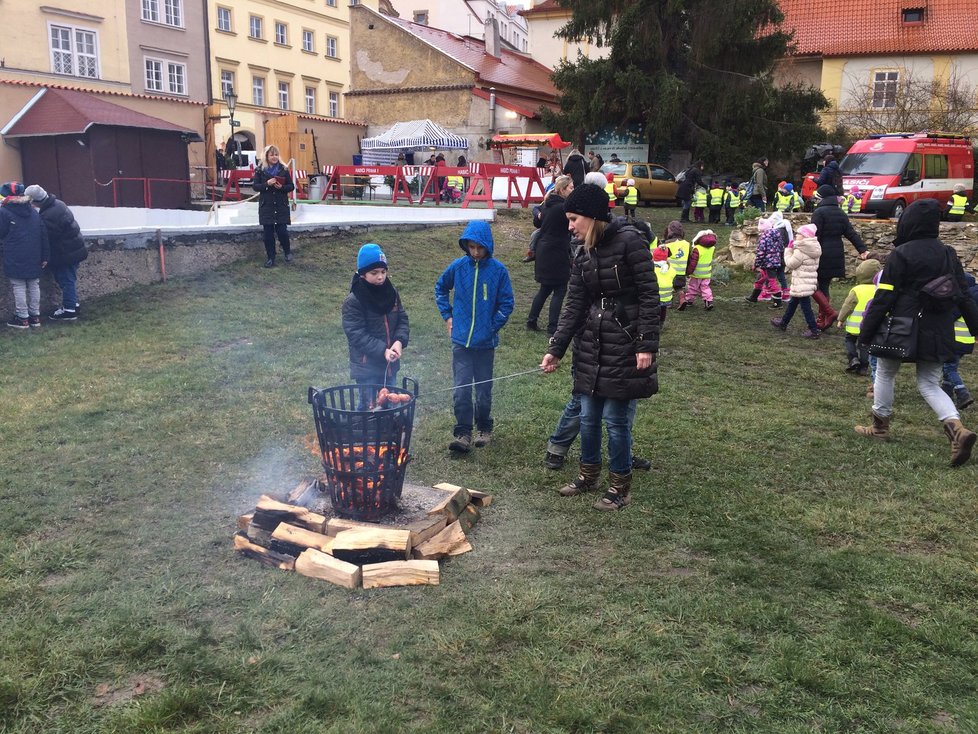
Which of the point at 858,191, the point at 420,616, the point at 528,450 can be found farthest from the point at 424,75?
the point at 420,616

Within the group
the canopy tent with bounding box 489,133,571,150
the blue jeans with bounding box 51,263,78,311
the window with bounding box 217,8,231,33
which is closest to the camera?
the blue jeans with bounding box 51,263,78,311

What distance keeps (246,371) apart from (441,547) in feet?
13.9

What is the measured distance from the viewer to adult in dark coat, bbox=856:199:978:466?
17.1 ft

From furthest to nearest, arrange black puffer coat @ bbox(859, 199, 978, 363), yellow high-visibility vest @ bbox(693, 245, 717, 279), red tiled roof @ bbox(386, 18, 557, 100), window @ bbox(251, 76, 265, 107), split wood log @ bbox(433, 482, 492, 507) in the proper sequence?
1. window @ bbox(251, 76, 265, 107)
2. red tiled roof @ bbox(386, 18, 557, 100)
3. yellow high-visibility vest @ bbox(693, 245, 717, 279)
4. black puffer coat @ bbox(859, 199, 978, 363)
5. split wood log @ bbox(433, 482, 492, 507)

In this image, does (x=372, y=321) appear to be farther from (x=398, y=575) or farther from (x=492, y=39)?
(x=492, y=39)

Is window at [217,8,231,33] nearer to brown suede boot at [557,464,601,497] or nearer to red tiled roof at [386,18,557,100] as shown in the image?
red tiled roof at [386,18,557,100]

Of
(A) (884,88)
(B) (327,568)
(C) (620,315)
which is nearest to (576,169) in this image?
(C) (620,315)

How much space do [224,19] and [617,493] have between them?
42.2m

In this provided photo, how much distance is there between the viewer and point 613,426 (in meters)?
4.57

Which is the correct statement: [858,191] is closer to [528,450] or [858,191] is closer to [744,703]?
[528,450]

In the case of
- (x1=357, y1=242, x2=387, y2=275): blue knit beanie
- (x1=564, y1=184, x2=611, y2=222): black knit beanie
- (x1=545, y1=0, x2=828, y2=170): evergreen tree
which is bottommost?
(x1=357, y1=242, x2=387, y2=275): blue knit beanie

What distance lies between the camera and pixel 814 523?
441cm

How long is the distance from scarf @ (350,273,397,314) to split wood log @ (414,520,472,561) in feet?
5.51

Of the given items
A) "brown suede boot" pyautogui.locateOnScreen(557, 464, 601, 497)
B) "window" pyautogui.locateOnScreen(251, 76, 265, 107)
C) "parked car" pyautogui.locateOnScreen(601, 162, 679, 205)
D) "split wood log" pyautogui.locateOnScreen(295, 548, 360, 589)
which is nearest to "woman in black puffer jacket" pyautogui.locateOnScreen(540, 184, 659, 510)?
"brown suede boot" pyautogui.locateOnScreen(557, 464, 601, 497)
